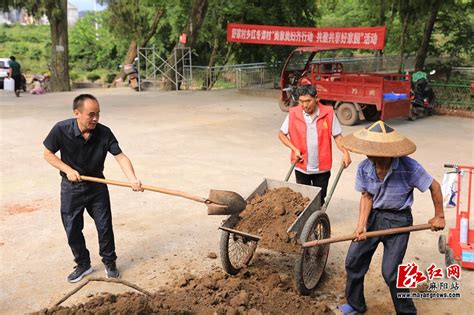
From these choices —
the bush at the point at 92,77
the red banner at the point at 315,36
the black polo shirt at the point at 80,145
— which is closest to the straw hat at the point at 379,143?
the black polo shirt at the point at 80,145

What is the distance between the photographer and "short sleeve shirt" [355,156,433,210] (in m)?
3.20

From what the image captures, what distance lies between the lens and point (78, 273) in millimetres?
4234

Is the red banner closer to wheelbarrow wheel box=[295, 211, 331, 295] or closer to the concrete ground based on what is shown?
the concrete ground

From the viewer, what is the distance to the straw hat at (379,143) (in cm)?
309

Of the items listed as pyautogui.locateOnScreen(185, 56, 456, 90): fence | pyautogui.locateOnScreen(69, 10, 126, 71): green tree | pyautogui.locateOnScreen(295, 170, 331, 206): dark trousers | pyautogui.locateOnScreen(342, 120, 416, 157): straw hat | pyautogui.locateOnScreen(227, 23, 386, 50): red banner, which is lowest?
pyautogui.locateOnScreen(295, 170, 331, 206): dark trousers

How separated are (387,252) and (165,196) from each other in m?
3.74

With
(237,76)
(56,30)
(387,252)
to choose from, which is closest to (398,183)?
(387,252)

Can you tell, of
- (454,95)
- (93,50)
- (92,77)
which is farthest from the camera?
(93,50)

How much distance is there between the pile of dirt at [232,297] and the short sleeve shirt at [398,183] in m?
0.98

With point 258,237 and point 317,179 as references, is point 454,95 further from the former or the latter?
point 258,237

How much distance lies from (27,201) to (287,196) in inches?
151

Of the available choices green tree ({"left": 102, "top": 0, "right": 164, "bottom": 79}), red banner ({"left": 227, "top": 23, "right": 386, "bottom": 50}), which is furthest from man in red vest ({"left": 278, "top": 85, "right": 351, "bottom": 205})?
green tree ({"left": 102, "top": 0, "right": 164, "bottom": 79})

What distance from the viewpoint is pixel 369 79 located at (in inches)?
451

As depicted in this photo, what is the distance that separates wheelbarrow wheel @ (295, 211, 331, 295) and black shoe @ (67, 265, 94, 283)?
1.94 m
